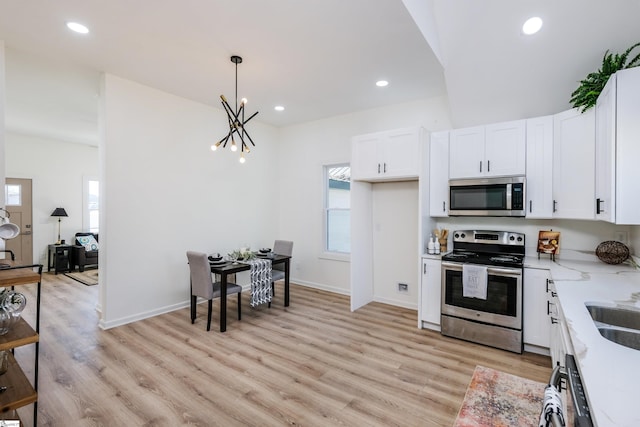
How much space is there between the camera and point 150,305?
415 cm

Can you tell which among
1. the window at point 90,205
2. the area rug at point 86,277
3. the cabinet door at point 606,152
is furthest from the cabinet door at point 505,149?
the window at point 90,205

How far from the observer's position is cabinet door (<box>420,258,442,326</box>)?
12.0 ft

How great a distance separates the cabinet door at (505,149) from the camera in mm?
3330

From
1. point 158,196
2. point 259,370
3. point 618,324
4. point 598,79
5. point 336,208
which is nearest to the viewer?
point 618,324

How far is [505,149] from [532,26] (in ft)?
3.77

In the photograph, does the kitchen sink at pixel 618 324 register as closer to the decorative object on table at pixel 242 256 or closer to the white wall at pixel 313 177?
the white wall at pixel 313 177

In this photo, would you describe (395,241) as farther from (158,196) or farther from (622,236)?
(158,196)

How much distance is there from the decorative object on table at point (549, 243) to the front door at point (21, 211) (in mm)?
9096

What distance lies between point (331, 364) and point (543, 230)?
8.96ft

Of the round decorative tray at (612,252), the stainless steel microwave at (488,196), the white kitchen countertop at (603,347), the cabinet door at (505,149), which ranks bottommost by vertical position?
the white kitchen countertop at (603,347)

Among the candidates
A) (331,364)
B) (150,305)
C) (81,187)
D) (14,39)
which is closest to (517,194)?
(331,364)

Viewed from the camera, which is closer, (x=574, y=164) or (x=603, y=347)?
(x=603, y=347)

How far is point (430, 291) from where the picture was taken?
3707mm


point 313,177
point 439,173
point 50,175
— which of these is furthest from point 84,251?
point 439,173
